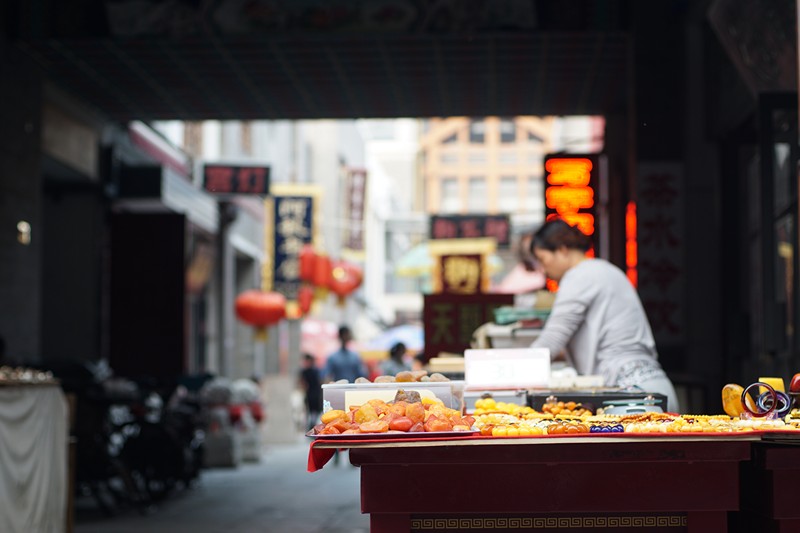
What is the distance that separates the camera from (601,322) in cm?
650

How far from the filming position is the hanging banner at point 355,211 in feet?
136

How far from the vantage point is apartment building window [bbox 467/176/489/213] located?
93.9m

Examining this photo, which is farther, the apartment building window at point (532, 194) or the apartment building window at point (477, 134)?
the apartment building window at point (477, 134)

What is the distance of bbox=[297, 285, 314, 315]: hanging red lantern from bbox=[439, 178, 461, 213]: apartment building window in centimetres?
6437

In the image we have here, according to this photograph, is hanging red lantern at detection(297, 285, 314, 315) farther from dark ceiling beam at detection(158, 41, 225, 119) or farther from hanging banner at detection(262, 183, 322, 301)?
dark ceiling beam at detection(158, 41, 225, 119)

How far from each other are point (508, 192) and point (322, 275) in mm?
66449

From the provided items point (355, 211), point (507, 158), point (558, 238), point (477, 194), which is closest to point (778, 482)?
point (558, 238)

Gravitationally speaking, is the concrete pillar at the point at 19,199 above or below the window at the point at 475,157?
below

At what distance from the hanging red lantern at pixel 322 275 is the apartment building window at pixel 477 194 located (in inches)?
2529

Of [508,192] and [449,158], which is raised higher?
[449,158]

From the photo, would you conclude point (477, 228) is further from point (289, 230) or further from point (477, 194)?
point (477, 194)

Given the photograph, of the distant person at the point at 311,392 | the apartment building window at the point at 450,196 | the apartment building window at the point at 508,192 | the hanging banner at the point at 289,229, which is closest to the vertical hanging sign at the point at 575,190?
the distant person at the point at 311,392

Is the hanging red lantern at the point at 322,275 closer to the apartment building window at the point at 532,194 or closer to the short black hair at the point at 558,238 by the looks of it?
the short black hair at the point at 558,238

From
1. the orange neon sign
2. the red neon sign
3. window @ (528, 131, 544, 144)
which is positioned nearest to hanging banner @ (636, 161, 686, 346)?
the red neon sign
